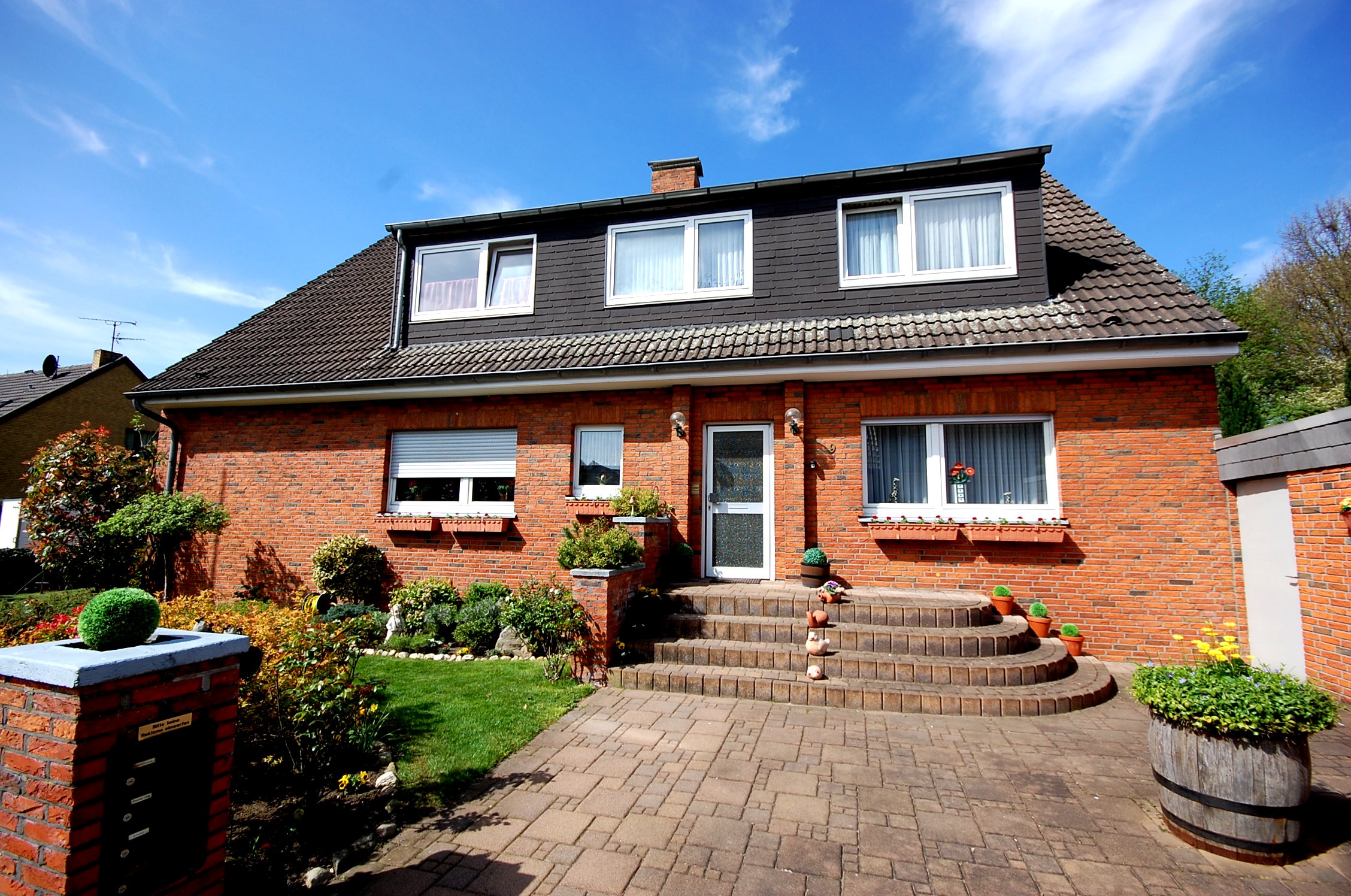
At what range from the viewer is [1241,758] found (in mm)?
3451

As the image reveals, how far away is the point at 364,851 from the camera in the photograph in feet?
11.6

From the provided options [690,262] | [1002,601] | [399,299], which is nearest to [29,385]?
[399,299]

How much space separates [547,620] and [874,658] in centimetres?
356

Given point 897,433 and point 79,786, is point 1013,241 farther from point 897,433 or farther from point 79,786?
point 79,786

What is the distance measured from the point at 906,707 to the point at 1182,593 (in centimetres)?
430

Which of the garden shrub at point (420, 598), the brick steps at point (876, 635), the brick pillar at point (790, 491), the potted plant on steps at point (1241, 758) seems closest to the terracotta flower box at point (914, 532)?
the brick pillar at point (790, 491)

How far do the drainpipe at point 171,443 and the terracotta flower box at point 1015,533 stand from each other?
1339 centimetres

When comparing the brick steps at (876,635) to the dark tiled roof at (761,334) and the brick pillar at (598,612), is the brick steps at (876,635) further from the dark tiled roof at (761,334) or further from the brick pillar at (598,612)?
the dark tiled roof at (761,334)

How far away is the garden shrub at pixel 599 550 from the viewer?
7.07 meters

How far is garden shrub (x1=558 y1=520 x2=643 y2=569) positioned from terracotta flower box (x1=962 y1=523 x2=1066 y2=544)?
433cm

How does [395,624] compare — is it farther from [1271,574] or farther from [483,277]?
[1271,574]

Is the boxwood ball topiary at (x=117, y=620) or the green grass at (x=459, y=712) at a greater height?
the boxwood ball topiary at (x=117, y=620)

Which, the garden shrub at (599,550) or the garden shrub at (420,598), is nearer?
the garden shrub at (599,550)

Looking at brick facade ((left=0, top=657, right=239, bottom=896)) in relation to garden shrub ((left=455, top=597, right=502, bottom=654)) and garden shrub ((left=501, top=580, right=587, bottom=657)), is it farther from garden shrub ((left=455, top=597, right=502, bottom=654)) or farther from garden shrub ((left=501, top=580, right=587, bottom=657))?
garden shrub ((left=455, top=597, right=502, bottom=654))
